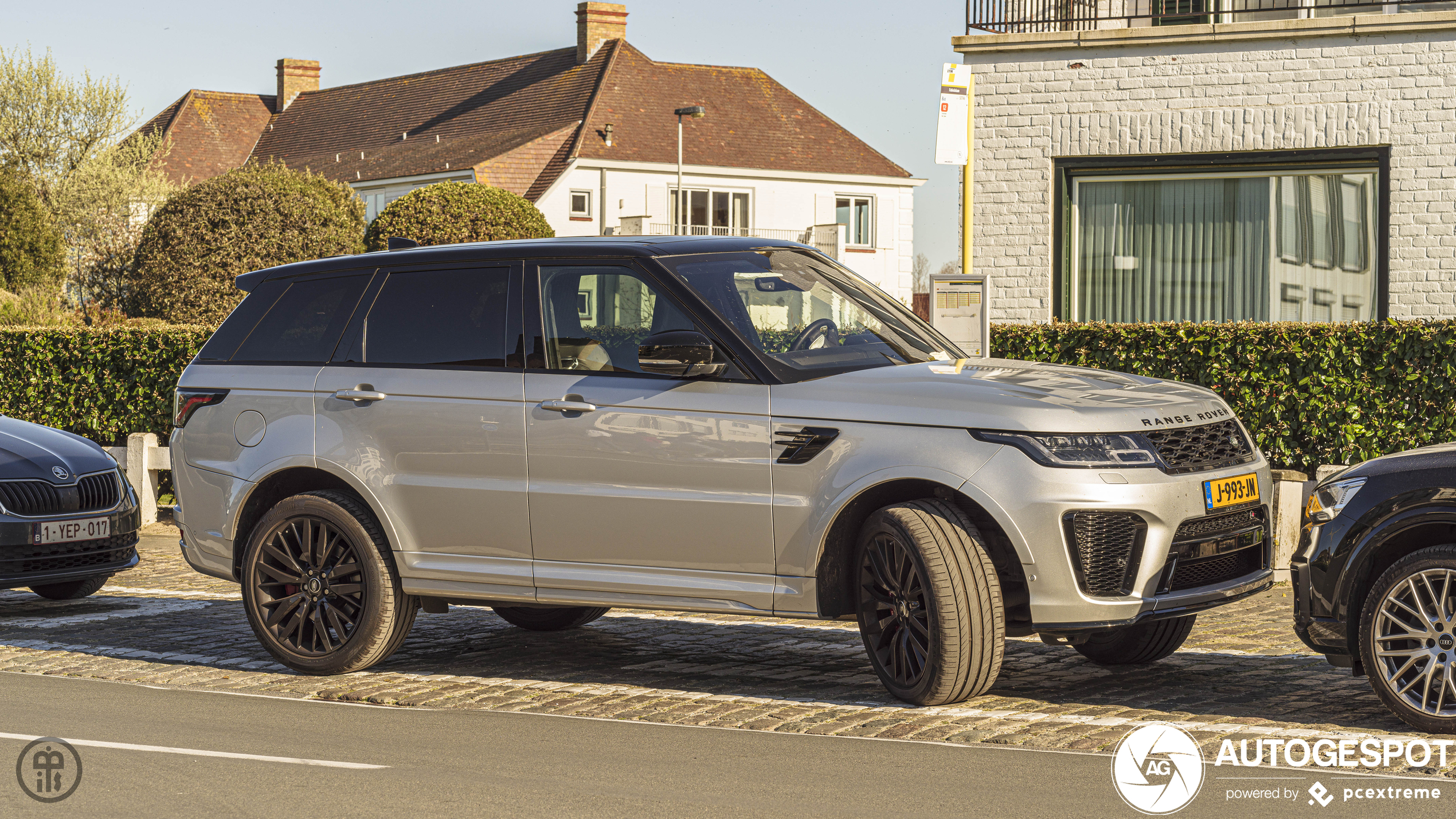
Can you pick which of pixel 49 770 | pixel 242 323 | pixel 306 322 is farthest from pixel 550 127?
pixel 49 770

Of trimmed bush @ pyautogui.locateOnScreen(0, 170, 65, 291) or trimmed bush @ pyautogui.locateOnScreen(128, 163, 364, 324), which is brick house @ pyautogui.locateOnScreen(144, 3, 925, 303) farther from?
trimmed bush @ pyautogui.locateOnScreen(128, 163, 364, 324)

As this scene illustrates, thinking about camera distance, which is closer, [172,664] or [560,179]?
[172,664]

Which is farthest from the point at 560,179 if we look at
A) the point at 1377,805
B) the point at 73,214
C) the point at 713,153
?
the point at 1377,805

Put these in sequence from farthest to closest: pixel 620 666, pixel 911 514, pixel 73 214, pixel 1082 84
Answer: pixel 73 214 < pixel 1082 84 < pixel 620 666 < pixel 911 514

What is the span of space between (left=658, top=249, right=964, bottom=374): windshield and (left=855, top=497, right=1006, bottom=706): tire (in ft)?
2.91

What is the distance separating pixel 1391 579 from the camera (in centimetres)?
651

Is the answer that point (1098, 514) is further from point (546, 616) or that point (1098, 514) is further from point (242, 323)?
point (242, 323)

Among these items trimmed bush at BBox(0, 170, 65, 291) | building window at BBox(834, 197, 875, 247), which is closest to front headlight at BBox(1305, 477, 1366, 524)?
trimmed bush at BBox(0, 170, 65, 291)

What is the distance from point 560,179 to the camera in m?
53.9

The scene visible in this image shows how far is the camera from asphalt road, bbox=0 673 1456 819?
5.61 meters

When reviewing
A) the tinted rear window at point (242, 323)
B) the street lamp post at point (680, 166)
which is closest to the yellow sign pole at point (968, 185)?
the tinted rear window at point (242, 323)

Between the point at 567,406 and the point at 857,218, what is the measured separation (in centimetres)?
5364

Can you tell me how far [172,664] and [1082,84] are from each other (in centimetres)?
1012

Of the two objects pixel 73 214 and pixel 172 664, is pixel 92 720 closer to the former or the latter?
pixel 172 664
